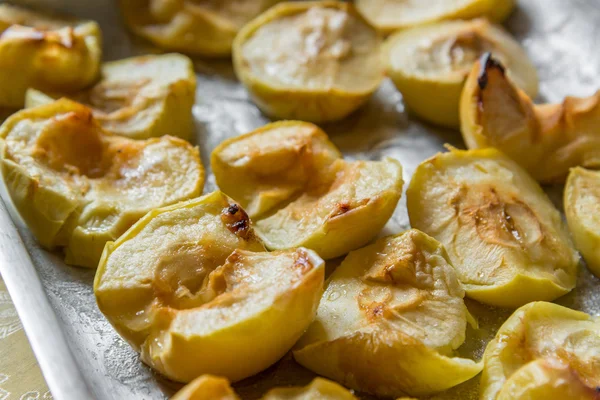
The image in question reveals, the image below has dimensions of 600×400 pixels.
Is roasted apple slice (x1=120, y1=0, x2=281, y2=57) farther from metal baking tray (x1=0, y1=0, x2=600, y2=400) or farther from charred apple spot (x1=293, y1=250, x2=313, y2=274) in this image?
charred apple spot (x1=293, y1=250, x2=313, y2=274)

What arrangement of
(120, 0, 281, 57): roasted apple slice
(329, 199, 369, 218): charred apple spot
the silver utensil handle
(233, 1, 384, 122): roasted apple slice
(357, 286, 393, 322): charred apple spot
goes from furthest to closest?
(120, 0, 281, 57): roasted apple slice → (233, 1, 384, 122): roasted apple slice → (329, 199, 369, 218): charred apple spot → (357, 286, 393, 322): charred apple spot → the silver utensil handle

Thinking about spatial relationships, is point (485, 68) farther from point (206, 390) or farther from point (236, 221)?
point (206, 390)

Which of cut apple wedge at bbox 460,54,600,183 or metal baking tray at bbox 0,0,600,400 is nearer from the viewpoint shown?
metal baking tray at bbox 0,0,600,400

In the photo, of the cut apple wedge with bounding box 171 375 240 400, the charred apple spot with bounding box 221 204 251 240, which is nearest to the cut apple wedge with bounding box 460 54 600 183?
the charred apple spot with bounding box 221 204 251 240

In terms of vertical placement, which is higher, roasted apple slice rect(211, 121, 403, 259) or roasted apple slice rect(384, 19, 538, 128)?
roasted apple slice rect(384, 19, 538, 128)

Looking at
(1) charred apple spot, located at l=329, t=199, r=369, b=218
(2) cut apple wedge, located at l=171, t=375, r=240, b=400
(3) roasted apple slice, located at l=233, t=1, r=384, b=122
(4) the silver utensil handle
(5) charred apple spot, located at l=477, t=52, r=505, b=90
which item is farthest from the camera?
(3) roasted apple slice, located at l=233, t=1, r=384, b=122

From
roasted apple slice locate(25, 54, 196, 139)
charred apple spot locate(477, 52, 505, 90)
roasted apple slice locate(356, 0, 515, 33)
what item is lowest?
roasted apple slice locate(25, 54, 196, 139)

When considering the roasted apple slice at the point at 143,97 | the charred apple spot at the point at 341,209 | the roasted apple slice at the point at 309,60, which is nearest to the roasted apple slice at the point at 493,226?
the charred apple spot at the point at 341,209
